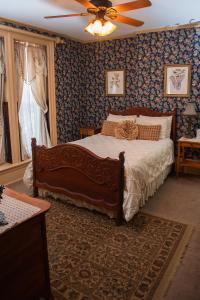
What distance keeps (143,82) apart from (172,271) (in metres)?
3.38

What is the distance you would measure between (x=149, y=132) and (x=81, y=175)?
5.55ft

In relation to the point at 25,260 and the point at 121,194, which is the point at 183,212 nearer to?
the point at 121,194

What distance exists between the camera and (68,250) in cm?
233

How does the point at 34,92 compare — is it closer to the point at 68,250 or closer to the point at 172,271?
the point at 68,250

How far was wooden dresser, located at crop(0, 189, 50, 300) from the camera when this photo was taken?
1.37 m

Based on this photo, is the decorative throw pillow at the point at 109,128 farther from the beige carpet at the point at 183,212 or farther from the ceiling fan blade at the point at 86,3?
the ceiling fan blade at the point at 86,3

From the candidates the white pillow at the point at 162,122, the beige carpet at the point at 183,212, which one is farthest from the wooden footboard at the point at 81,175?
the white pillow at the point at 162,122

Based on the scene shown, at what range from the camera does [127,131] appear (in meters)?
4.25

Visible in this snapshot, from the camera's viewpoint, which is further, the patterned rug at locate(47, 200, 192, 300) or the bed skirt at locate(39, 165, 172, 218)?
the bed skirt at locate(39, 165, 172, 218)

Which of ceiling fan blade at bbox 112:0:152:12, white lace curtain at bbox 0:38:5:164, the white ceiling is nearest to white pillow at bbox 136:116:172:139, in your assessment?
the white ceiling

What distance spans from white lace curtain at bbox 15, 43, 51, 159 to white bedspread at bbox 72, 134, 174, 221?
109cm

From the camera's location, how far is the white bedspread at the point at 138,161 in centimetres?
269

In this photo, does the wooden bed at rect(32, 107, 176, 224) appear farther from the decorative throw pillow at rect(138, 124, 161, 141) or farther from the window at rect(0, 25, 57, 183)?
the decorative throw pillow at rect(138, 124, 161, 141)

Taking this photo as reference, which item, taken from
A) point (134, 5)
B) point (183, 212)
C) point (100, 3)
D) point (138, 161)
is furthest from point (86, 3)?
point (183, 212)
